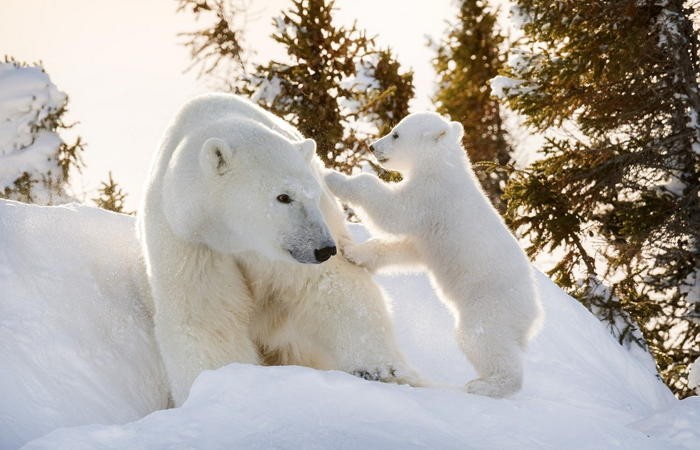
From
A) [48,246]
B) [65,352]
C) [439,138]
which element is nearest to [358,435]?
[65,352]

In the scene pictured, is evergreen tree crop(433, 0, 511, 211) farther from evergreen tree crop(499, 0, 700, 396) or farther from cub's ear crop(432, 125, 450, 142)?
cub's ear crop(432, 125, 450, 142)

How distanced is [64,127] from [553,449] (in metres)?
12.3

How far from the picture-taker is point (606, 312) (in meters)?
8.88

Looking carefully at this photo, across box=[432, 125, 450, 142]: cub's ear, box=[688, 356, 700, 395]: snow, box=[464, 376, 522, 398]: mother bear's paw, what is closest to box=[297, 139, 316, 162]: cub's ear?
box=[432, 125, 450, 142]: cub's ear

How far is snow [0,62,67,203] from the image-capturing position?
12.6 m

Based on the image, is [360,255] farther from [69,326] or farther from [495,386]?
[69,326]

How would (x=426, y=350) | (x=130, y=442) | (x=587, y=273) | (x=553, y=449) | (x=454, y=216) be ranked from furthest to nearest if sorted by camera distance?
(x=587, y=273)
(x=426, y=350)
(x=454, y=216)
(x=553, y=449)
(x=130, y=442)

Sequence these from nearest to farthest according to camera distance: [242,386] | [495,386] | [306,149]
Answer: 1. [242,386]
2. [306,149]
3. [495,386]

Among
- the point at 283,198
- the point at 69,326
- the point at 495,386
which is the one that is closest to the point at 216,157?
the point at 283,198

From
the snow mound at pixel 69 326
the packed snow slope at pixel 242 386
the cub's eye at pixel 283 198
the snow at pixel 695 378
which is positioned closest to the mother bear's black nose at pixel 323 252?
the cub's eye at pixel 283 198

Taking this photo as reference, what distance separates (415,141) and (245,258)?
3.83 feet

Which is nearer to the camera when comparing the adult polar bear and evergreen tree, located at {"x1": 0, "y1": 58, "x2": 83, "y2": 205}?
the adult polar bear

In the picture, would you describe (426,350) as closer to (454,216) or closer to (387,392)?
(454,216)

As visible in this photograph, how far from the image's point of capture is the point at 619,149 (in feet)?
30.3
